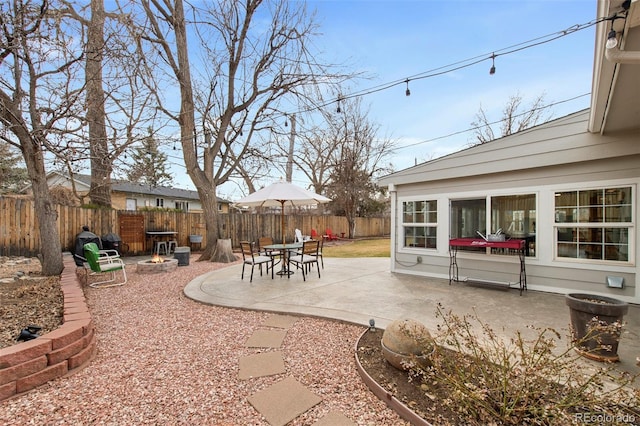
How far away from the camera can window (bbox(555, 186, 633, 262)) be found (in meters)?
4.21

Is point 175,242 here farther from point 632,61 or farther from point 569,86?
point 569,86

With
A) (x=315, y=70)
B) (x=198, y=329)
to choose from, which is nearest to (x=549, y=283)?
(x=198, y=329)

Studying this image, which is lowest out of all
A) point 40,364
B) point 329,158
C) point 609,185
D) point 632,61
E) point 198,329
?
point 198,329

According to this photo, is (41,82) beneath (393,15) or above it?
beneath

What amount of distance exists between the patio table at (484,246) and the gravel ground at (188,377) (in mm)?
3013

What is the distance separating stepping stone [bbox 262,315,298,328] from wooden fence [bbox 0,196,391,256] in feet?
20.3

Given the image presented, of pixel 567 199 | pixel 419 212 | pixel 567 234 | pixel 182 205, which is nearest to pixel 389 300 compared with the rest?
pixel 419 212

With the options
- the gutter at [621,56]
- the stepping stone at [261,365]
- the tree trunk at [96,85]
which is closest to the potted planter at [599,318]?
the gutter at [621,56]

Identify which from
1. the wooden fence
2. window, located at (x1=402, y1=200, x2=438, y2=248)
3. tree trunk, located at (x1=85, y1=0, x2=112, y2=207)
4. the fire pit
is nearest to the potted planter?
window, located at (x1=402, y1=200, x2=438, y2=248)

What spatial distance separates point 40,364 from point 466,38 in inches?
339

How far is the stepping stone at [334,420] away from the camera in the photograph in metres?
1.78

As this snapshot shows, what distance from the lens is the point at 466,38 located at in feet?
21.4

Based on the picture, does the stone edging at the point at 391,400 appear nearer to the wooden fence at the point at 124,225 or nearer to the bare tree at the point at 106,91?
the bare tree at the point at 106,91

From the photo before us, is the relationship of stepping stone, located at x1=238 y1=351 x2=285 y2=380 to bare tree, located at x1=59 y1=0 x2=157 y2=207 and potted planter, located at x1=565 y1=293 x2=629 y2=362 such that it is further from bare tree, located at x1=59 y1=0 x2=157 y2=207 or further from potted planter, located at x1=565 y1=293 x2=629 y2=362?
bare tree, located at x1=59 y1=0 x2=157 y2=207
